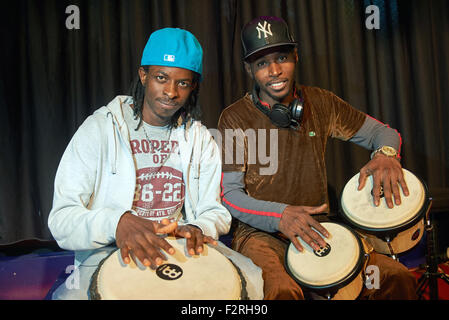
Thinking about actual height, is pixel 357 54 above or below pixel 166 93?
above

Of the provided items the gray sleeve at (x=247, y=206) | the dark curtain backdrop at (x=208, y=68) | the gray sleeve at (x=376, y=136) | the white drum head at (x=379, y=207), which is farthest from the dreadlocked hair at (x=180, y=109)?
the gray sleeve at (x=376, y=136)

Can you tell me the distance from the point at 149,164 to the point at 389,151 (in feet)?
4.11

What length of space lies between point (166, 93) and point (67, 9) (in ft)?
4.12

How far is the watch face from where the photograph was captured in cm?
188

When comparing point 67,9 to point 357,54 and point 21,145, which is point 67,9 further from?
point 357,54

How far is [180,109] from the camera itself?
198cm

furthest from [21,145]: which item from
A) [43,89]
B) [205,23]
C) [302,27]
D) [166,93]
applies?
[302,27]

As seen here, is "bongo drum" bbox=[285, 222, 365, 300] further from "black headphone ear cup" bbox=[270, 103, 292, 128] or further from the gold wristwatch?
"black headphone ear cup" bbox=[270, 103, 292, 128]

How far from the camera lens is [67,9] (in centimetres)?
244

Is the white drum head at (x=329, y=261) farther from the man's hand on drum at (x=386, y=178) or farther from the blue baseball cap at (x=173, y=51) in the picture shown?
the blue baseball cap at (x=173, y=51)

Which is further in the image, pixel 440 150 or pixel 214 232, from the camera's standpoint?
pixel 440 150

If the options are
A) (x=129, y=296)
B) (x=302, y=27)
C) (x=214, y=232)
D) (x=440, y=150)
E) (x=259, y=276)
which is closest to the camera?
(x=129, y=296)

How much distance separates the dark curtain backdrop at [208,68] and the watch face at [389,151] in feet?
3.29

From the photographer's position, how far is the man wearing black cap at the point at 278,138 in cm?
188
